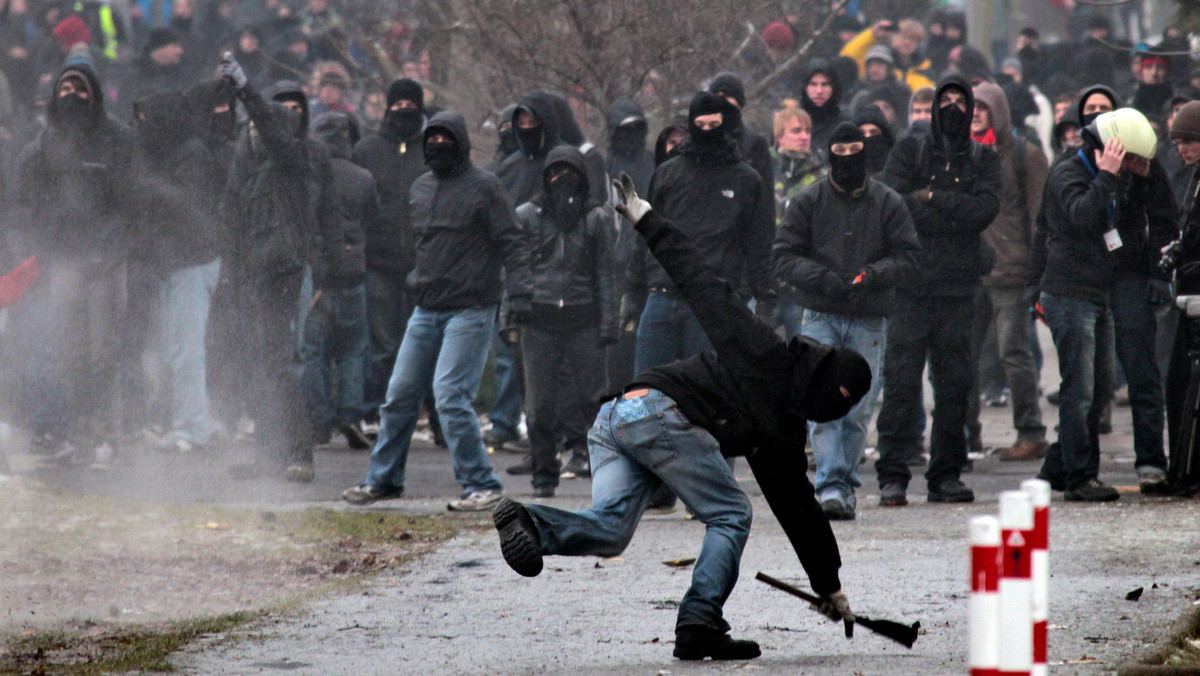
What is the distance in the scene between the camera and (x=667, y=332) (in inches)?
383

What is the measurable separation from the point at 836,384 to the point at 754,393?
10.9 inches

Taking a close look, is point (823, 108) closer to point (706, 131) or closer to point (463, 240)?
point (706, 131)

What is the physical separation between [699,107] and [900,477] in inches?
88.7

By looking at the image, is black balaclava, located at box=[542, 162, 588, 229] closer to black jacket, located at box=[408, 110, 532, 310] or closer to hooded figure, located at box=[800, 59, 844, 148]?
black jacket, located at box=[408, 110, 532, 310]

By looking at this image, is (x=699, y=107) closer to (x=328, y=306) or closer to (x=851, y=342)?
(x=851, y=342)

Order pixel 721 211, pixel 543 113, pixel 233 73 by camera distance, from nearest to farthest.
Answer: pixel 721 211, pixel 233 73, pixel 543 113

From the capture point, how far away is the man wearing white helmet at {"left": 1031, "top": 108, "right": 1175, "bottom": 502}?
9367 mm

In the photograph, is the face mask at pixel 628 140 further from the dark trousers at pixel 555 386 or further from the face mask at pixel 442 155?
the face mask at pixel 442 155

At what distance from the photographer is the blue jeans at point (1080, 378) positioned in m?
9.42

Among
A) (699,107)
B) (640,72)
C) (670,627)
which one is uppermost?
(640,72)

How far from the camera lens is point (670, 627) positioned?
6.38 metres

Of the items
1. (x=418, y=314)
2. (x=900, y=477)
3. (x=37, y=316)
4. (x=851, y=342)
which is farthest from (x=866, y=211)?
(x=37, y=316)

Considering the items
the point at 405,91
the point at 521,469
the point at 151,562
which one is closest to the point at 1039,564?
the point at 151,562

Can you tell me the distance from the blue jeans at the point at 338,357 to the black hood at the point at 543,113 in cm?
180
